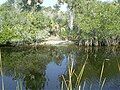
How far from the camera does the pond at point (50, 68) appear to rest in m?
22.4

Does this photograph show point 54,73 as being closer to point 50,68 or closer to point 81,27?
point 50,68

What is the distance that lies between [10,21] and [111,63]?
19756 mm

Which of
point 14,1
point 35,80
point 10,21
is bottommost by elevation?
point 35,80

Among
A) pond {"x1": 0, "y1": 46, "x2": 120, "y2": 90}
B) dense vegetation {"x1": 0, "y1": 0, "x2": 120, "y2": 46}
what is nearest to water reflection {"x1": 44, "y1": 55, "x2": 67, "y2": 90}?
pond {"x1": 0, "y1": 46, "x2": 120, "y2": 90}

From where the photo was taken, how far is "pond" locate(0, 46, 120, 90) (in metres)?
22.4

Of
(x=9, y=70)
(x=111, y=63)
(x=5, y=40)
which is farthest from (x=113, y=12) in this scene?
(x=9, y=70)

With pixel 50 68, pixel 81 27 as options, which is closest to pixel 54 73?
pixel 50 68

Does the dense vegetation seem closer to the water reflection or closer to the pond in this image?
the pond

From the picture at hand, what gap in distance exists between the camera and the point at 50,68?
99.6 ft

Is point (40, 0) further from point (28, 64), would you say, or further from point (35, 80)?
point (35, 80)

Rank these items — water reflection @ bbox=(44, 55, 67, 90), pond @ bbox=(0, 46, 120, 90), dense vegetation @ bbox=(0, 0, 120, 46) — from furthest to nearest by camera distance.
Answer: dense vegetation @ bbox=(0, 0, 120, 46) → pond @ bbox=(0, 46, 120, 90) → water reflection @ bbox=(44, 55, 67, 90)

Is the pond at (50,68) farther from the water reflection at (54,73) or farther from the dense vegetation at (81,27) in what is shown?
the dense vegetation at (81,27)

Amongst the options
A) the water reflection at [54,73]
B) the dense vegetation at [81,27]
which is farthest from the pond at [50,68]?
the dense vegetation at [81,27]

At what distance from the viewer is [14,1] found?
68.8 metres
